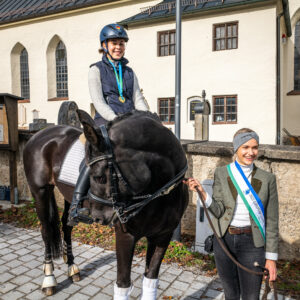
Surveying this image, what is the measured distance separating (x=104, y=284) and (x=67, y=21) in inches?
946

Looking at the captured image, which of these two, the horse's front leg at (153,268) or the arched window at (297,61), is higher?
the arched window at (297,61)

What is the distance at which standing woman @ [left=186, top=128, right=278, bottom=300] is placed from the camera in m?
2.24

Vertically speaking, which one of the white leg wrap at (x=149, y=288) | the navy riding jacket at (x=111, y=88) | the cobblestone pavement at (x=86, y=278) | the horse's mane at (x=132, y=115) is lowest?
the cobblestone pavement at (x=86, y=278)

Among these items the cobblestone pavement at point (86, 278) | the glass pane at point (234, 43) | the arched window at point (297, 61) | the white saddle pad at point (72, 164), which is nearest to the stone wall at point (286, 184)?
the cobblestone pavement at point (86, 278)

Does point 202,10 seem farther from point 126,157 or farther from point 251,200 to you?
point 126,157

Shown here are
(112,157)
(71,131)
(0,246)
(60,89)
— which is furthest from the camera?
(60,89)

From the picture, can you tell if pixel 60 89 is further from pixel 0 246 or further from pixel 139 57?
pixel 0 246

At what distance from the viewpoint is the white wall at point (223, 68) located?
16266 millimetres

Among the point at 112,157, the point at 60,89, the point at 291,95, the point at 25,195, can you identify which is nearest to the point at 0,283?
the point at 112,157

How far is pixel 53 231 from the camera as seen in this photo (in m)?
3.84

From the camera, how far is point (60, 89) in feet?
83.6

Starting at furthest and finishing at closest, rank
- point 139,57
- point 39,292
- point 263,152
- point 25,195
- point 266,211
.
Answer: point 139,57
point 25,195
point 263,152
point 39,292
point 266,211

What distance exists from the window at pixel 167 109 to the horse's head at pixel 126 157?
17.2 meters

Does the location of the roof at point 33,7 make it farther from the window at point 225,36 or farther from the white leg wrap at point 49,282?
the white leg wrap at point 49,282
